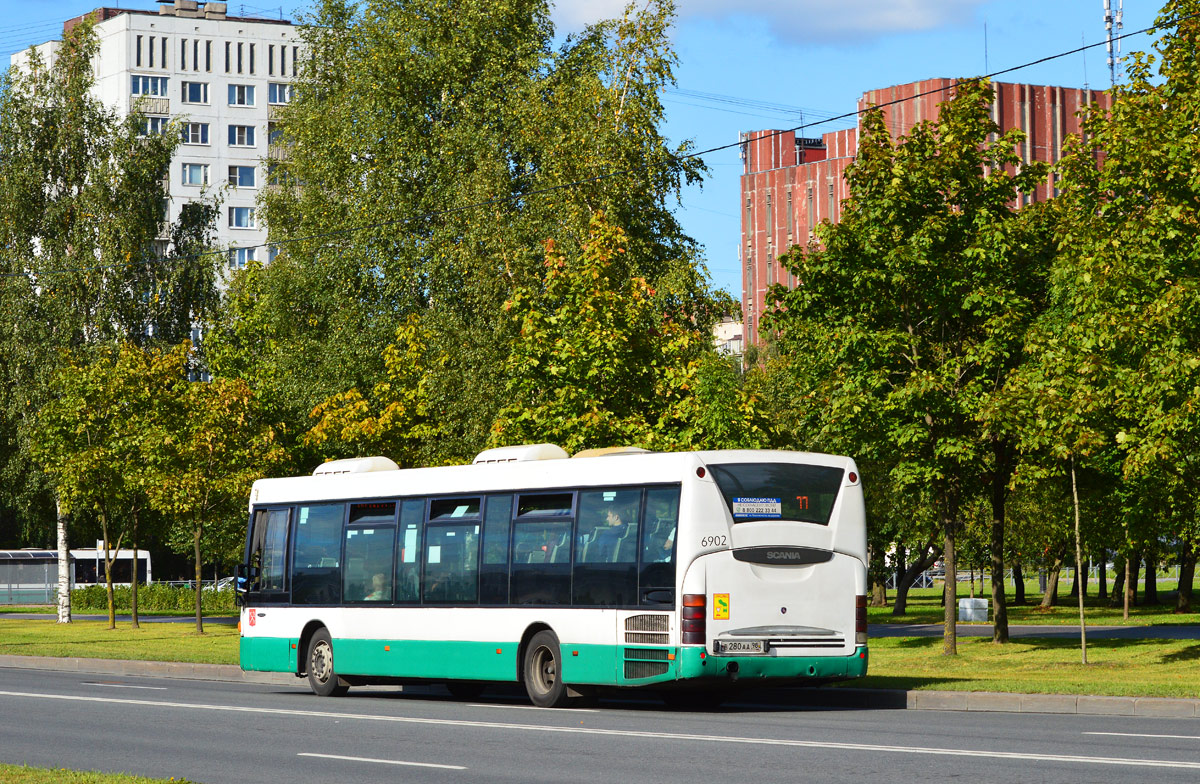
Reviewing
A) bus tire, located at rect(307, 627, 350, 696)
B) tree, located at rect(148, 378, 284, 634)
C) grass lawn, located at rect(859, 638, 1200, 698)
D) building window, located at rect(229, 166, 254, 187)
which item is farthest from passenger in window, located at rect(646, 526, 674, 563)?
building window, located at rect(229, 166, 254, 187)

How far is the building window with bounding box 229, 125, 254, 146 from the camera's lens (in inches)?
4606

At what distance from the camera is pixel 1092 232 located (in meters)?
23.2

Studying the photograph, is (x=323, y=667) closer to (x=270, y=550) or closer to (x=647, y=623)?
(x=270, y=550)

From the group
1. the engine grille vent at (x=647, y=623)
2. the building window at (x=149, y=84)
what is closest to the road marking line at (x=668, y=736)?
the engine grille vent at (x=647, y=623)

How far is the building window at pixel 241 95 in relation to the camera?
385ft

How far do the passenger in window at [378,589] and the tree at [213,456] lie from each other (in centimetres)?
1855

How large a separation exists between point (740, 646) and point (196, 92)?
108m

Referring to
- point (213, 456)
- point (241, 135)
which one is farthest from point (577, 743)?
point (241, 135)

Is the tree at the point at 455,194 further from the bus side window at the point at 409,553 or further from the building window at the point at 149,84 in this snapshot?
the building window at the point at 149,84

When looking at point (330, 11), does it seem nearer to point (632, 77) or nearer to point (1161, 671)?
point (632, 77)

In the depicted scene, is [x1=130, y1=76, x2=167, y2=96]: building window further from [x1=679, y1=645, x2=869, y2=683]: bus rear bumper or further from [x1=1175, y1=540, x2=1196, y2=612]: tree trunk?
[x1=679, y1=645, x2=869, y2=683]: bus rear bumper

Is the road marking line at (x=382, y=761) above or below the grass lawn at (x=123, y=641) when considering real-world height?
above

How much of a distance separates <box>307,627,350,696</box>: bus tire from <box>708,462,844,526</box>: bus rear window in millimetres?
6947

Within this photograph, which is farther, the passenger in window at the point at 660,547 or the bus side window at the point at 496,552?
the bus side window at the point at 496,552
